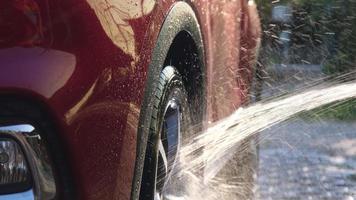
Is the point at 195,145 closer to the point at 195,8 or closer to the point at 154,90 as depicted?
the point at 195,8

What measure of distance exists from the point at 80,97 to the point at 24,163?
0.76 ft

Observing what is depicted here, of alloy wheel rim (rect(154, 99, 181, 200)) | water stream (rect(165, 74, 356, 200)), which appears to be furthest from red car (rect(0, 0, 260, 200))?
water stream (rect(165, 74, 356, 200))

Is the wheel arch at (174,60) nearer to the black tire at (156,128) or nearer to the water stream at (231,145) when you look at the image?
the black tire at (156,128)

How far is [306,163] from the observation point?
5.55 m

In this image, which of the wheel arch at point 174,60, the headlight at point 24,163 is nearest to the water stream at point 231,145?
the wheel arch at point 174,60

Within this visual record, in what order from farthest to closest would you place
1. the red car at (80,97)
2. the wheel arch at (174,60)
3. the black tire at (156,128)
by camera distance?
the black tire at (156,128) → the wheel arch at (174,60) → the red car at (80,97)

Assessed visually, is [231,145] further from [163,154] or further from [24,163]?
[24,163]

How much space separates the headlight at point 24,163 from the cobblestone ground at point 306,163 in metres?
2.71

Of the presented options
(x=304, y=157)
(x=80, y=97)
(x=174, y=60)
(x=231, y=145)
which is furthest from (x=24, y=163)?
(x=304, y=157)

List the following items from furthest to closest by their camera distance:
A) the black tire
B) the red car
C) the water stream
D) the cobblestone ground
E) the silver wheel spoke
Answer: the cobblestone ground < the water stream < the silver wheel spoke < the black tire < the red car

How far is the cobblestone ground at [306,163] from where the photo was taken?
495 cm

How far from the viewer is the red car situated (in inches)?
80.7

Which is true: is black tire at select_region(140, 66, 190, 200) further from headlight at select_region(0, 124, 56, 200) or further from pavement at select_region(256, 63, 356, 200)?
pavement at select_region(256, 63, 356, 200)

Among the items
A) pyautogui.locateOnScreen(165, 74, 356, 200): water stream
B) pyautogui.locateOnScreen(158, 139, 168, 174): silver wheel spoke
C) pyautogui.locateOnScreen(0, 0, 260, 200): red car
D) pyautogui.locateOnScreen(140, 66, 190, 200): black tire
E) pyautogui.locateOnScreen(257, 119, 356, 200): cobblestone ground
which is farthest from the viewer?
pyautogui.locateOnScreen(257, 119, 356, 200): cobblestone ground
